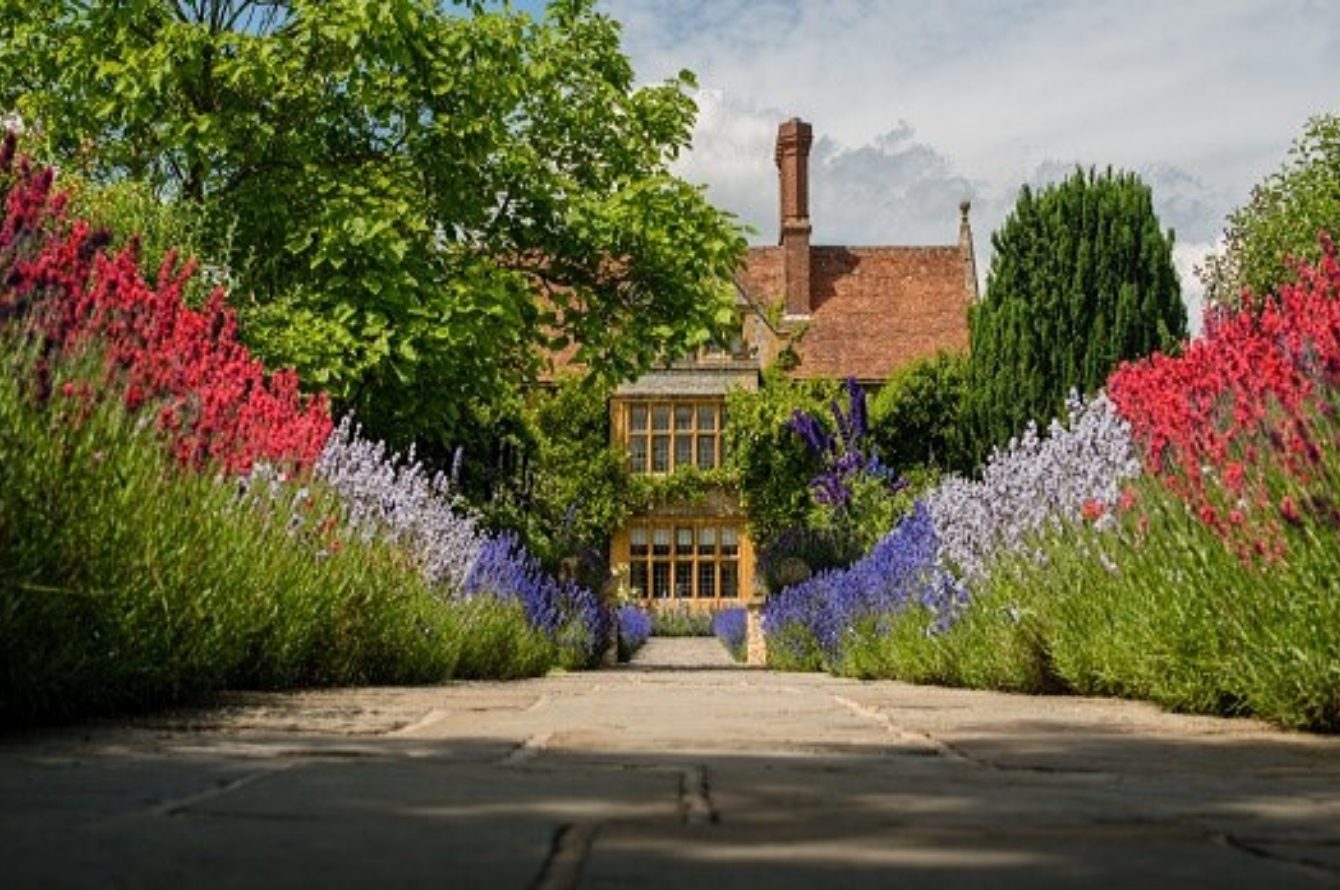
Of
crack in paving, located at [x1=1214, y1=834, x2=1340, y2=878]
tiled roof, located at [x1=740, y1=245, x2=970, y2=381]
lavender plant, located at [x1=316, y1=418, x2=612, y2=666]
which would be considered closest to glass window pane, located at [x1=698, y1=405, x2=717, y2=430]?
tiled roof, located at [x1=740, y1=245, x2=970, y2=381]

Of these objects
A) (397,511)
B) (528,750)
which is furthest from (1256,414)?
(397,511)

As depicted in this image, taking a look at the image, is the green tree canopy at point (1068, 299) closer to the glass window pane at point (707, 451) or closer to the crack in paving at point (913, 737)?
the glass window pane at point (707, 451)

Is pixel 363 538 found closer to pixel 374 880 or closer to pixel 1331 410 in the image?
pixel 1331 410

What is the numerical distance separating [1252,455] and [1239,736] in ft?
4.59

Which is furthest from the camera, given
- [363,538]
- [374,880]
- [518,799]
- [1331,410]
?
[363,538]

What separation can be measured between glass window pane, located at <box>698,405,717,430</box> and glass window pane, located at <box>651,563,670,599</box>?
3.79 metres

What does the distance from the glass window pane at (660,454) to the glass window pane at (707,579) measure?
265cm

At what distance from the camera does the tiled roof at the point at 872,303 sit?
43156 mm

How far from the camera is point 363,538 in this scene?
8.36 m

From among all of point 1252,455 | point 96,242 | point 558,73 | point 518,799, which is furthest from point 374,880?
point 558,73

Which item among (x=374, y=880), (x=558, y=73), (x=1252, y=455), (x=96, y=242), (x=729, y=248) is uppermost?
(x=558, y=73)

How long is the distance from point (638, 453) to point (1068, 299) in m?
17.0

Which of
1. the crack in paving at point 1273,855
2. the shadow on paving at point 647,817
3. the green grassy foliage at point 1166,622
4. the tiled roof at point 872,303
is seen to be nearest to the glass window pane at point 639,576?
the tiled roof at point 872,303

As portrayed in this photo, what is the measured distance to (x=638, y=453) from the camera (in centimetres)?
4381
